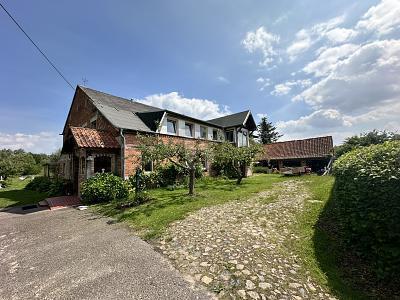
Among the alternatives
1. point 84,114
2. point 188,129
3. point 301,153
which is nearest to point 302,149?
point 301,153

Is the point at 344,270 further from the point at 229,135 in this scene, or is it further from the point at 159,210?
the point at 229,135

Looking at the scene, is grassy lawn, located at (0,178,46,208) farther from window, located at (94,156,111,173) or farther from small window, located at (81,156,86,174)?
window, located at (94,156,111,173)

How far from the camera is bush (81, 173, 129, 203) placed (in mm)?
11594

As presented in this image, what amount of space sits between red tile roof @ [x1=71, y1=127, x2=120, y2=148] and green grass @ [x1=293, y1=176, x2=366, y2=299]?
1133cm

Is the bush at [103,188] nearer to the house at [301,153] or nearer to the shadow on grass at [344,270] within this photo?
the shadow on grass at [344,270]

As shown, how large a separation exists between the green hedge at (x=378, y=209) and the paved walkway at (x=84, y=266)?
3.19 metres

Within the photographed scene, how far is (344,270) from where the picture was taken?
14.2ft

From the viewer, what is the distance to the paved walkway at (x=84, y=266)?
383 cm

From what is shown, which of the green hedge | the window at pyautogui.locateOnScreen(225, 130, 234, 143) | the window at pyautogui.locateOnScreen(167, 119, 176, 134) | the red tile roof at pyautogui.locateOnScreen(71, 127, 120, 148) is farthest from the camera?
the window at pyautogui.locateOnScreen(225, 130, 234, 143)

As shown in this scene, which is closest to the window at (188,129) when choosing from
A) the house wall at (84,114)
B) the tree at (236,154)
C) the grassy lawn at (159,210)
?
the tree at (236,154)

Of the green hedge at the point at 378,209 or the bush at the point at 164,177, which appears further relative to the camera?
the bush at the point at 164,177

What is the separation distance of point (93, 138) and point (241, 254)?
1148 centimetres

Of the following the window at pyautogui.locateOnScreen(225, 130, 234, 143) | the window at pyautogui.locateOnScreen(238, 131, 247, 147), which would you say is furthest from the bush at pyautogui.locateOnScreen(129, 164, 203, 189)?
the window at pyautogui.locateOnScreen(238, 131, 247, 147)

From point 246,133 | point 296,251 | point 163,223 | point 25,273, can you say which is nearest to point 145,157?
point 163,223
